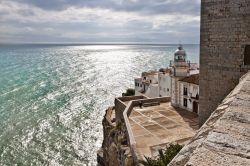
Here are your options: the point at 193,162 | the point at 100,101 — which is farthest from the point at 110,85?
the point at 193,162

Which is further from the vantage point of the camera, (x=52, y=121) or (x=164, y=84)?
(x=52, y=121)

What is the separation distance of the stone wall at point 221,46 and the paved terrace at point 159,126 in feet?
13.1

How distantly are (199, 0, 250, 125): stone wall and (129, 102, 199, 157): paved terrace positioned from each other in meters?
3.98

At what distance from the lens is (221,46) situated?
1323cm

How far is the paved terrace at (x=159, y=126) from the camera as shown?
56.4 feet

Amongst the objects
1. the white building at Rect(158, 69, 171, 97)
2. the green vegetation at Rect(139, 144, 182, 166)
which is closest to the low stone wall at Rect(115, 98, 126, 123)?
the white building at Rect(158, 69, 171, 97)

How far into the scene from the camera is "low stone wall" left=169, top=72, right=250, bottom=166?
3057 mm

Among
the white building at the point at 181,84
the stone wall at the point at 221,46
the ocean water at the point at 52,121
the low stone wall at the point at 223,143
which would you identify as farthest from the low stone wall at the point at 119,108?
the low stone wall at the point at 223,143

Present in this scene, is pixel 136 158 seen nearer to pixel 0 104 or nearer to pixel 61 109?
pixel 61 109

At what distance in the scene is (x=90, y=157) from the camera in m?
35.1

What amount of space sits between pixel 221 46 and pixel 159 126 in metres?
9.26

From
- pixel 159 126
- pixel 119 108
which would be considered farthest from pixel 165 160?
pixel 119 108

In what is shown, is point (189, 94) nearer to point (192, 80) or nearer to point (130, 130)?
point (192, 80)

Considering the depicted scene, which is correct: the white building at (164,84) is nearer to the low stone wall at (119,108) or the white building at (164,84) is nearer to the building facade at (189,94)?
the building facade at (189,94)
